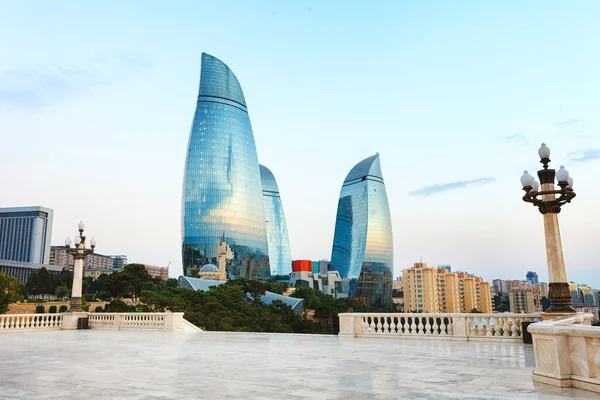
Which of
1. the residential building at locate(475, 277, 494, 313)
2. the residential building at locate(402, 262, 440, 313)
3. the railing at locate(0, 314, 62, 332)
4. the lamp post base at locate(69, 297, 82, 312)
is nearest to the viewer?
the railing at locate(0, 314, 62, 332)

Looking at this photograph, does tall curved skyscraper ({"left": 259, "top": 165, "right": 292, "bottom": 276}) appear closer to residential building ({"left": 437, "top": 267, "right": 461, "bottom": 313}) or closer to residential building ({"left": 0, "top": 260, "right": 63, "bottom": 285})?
residential building ({"left": 437, "top": 267, "right": 461, "bottom": 313})

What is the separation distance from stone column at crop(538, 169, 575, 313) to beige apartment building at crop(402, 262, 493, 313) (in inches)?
5639

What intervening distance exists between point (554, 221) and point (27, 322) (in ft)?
78.1

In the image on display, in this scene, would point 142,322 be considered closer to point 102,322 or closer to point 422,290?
point 102,322

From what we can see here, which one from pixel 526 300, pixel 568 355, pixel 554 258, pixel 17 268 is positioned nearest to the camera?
pixel 568 355

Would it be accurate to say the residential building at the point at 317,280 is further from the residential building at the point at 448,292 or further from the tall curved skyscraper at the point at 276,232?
the residential building at the point at 448,292

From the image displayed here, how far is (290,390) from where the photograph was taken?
285 inches

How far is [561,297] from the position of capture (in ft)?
40.8

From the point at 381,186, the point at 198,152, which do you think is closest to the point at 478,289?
the point at 381,186

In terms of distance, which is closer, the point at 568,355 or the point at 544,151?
the point at 568,355

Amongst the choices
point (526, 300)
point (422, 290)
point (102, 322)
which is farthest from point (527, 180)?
point (526, 300)

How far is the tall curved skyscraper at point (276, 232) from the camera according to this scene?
513 ft

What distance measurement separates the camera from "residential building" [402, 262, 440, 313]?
497 feet

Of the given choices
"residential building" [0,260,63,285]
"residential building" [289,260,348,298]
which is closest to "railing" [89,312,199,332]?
"residential building" [289,260,348,298]
